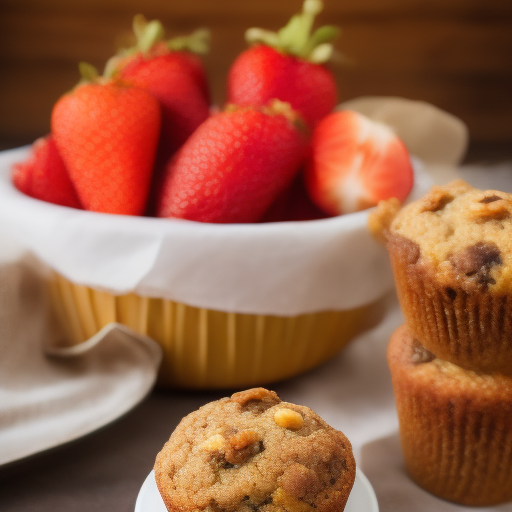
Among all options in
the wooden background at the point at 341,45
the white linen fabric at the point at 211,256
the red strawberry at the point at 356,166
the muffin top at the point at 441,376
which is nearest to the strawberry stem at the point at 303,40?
the red strawberry at the point at 356,166

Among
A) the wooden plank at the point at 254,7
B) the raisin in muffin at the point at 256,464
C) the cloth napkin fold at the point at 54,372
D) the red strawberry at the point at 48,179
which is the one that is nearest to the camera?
the raisin in muffin at the point at 256,464

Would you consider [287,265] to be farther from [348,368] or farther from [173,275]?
[348,368]

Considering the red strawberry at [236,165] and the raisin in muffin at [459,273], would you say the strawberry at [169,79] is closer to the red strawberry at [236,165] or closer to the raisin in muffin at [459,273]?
the red strawberry at [236,165]

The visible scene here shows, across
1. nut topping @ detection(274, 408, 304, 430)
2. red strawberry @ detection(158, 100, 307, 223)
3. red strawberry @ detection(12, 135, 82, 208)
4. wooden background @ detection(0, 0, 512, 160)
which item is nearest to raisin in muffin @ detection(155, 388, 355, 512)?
nut topping @ detection(274, 408, 304, 430)

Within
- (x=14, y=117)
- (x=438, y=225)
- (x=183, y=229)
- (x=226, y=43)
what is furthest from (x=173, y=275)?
(x=14, y=117)

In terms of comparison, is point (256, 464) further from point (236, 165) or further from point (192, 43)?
point (192, 43)

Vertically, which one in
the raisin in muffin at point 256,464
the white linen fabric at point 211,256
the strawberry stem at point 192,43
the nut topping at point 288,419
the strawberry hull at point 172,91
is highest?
the strawberry stem at point 192,43

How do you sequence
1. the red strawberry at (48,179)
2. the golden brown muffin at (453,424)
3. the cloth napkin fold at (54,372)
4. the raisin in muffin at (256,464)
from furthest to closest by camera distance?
1. the red strawberry at (48,179)
2. the cloth napkin fold at (54,372)
3. the golden brown muffin at (453,424)
4. the raisin in muffin at (256,464)
